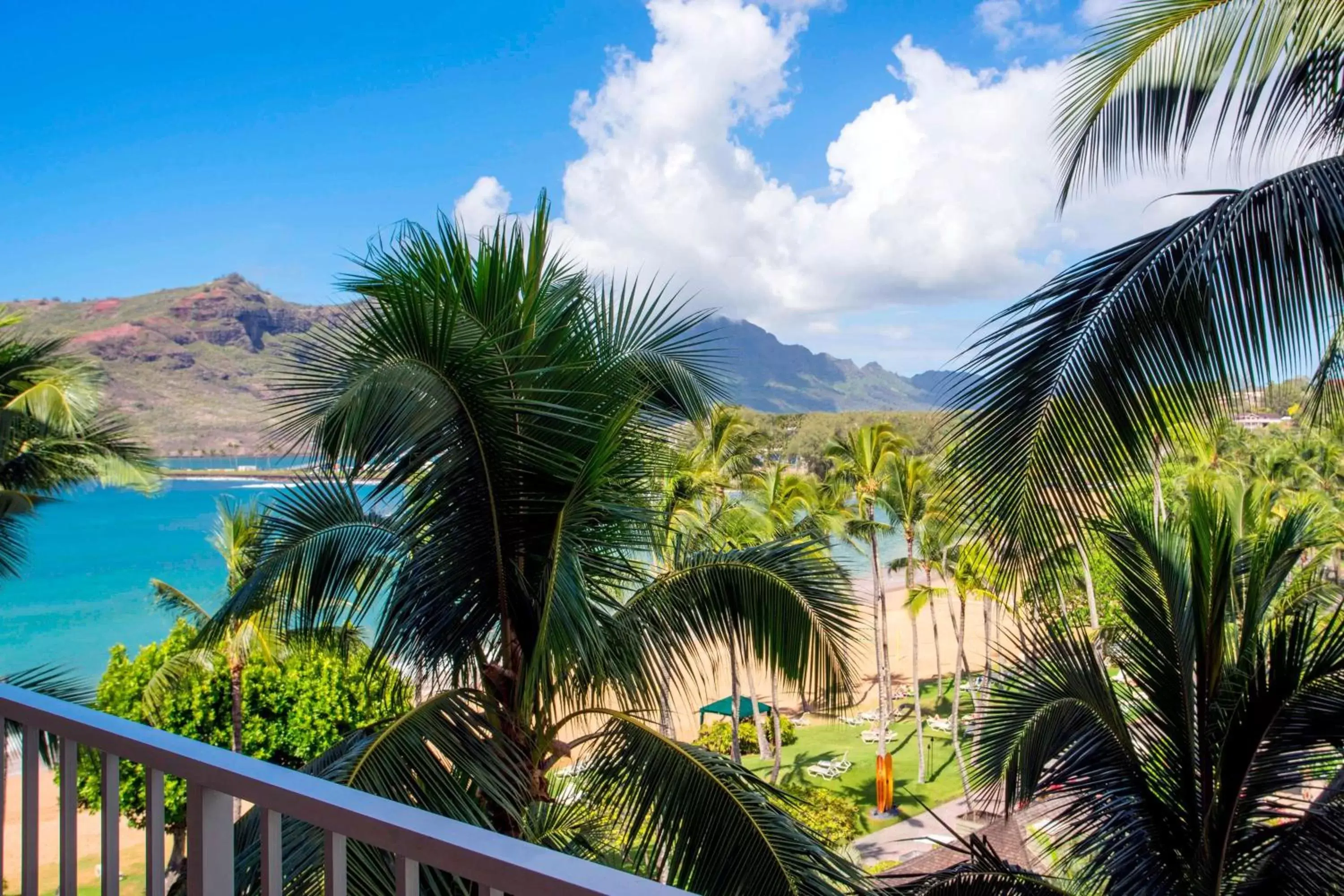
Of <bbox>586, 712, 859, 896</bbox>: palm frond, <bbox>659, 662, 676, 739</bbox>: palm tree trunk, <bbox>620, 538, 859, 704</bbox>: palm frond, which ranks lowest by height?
<bbox>586, 712, 859, 896</bbox>: palm frond

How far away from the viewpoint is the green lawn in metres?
19.7

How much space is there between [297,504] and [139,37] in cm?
8147

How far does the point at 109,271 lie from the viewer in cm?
14025

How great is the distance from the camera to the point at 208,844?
115cm

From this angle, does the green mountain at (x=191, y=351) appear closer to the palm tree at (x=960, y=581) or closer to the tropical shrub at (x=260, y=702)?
the palm tree at (x=960, y=581)

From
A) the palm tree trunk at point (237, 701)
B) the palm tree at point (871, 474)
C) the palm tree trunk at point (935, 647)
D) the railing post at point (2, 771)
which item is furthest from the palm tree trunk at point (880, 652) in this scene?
the railing post at point (2, 771)

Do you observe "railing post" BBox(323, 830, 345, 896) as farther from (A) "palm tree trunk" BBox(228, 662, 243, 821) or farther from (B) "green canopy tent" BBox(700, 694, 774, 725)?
(B) "green canopy tent" BBox(700, 694, 774, 725)

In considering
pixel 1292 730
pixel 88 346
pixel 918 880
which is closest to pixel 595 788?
pixel 918 880

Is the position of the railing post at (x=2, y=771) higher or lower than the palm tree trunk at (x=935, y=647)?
higher

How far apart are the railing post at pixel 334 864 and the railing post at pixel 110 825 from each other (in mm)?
501

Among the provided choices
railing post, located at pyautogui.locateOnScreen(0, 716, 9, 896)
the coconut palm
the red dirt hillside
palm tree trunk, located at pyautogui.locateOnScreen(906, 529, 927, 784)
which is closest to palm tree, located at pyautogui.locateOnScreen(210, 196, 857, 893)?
railing post, located at pyautogui.locateOnScreen(0, 716, 9, 896)

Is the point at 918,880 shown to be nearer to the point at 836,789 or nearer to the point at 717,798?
the point at 717,798

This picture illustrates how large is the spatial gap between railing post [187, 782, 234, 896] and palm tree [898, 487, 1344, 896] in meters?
3.54

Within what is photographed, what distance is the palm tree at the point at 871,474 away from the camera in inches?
878
